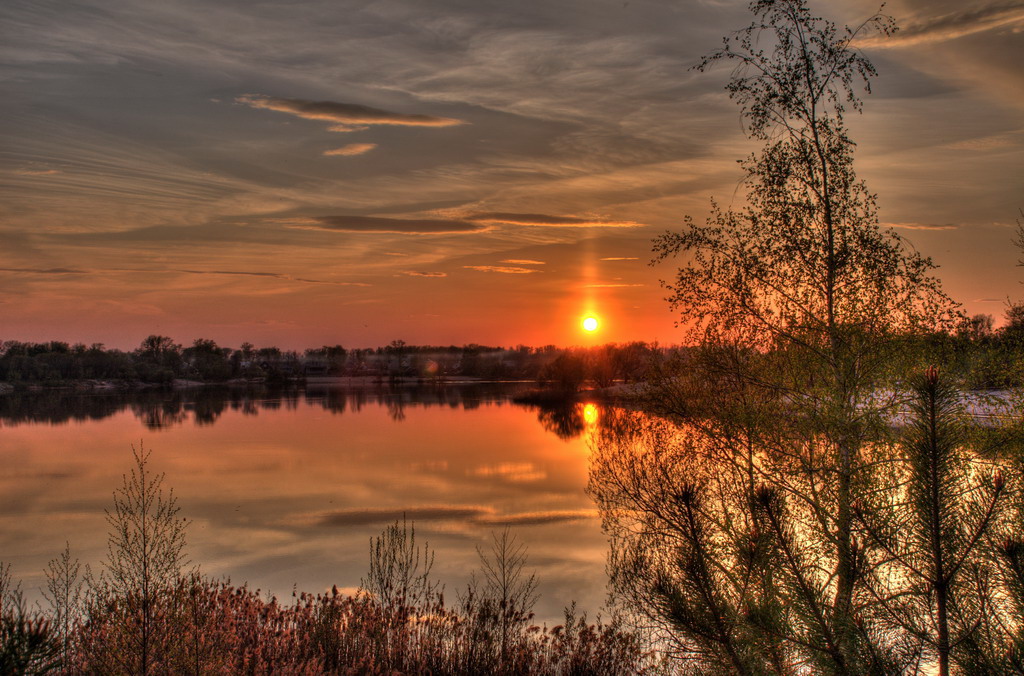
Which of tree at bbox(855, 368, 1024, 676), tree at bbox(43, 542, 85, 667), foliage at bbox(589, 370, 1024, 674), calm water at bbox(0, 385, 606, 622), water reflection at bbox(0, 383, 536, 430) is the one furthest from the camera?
water reflection at bbox(0, 383, 536, 430)

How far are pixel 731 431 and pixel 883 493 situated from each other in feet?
26.6

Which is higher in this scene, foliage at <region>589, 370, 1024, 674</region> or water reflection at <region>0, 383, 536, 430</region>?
foliage at <region>589, 370, 1024, 674</region>

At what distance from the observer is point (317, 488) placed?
31906 mm

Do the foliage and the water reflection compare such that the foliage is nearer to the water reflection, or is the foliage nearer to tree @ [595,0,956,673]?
tree @ [595,0,956,673]

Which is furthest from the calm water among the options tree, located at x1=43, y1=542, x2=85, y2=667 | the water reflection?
tree, located at x1=43, y1=542, x2=85, y2=667

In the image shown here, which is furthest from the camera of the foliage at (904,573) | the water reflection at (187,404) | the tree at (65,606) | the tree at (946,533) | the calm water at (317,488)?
the water reflection at (187,404)

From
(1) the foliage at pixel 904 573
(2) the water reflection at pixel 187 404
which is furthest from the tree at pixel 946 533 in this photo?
(2) the water reflection at pixel 187 404

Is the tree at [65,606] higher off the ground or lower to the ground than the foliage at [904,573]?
lower

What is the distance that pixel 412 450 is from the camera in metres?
42.8

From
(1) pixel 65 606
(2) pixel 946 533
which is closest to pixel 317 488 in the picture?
(1) pixel 65 606

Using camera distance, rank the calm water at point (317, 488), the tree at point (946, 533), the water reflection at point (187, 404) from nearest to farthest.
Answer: the tree at point (946, 533), the calm water at point (317, 488), the water reflection at point (187, 404)

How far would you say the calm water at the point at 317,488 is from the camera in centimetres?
2016

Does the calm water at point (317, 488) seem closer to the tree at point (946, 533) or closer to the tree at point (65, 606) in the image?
the tree at point (65, 606)

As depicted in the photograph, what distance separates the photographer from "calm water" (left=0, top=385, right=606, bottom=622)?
20.2 m
